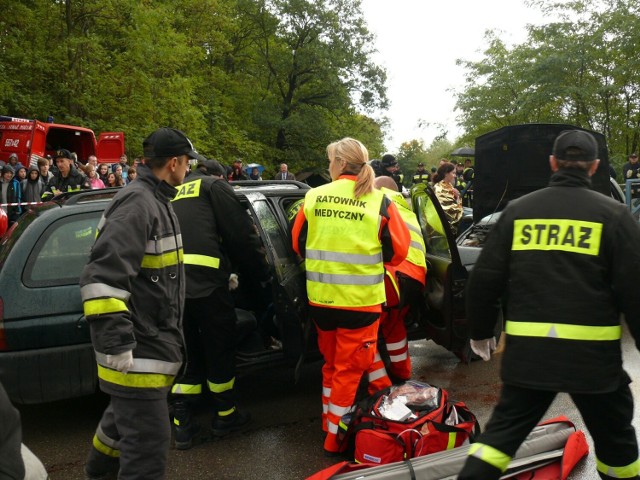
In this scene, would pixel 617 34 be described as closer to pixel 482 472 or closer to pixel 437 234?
pixel 437 234

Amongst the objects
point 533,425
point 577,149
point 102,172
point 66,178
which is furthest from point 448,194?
point 102,172

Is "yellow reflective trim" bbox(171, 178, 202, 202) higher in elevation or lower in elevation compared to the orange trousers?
higher

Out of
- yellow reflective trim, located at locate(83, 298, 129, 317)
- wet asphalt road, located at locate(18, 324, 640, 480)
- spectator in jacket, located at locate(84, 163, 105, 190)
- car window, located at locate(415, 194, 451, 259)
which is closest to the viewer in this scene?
yellow reflective trim, located at locate(83, 298, 129, 317)

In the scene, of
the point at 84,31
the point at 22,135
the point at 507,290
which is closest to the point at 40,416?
the point at 507,290

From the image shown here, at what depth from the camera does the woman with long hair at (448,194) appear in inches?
298

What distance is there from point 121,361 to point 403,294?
94.2 inches

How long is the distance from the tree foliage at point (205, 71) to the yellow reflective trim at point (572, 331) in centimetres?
1768

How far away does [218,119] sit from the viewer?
26.8 metres

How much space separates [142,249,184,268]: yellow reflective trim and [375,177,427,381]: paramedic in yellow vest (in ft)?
6.24

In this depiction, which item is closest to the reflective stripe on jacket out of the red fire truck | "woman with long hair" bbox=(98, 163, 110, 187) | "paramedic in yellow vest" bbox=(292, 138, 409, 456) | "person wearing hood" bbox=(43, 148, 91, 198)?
"paramedic in yellow vest" bbox=(292, 138, 409, 456)

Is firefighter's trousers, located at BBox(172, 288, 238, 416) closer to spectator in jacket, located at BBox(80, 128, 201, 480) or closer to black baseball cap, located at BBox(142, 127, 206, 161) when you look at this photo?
spectator in jacket, located at BBox(80, 128, 201, 480)

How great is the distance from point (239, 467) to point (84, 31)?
19.0 meters

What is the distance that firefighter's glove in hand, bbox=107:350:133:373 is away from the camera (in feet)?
8.37

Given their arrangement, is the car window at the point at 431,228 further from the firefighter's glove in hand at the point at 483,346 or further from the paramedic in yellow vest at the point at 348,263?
the firefighter's glove in hand at the point at 483,346
